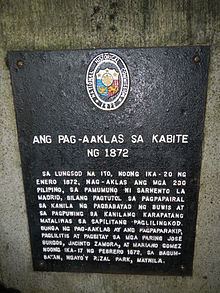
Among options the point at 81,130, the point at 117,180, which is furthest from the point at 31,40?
the point at 117,180

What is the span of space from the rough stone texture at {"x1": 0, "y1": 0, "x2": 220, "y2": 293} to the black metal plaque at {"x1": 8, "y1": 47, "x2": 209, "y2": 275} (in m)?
0.06

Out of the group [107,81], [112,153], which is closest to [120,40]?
[107,81]

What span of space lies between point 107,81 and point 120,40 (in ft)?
0.72

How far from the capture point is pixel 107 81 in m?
1.47

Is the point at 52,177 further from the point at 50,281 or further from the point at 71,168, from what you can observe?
the point at 50,281

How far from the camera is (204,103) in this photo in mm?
1471

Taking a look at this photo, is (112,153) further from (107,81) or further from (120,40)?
(120,40)

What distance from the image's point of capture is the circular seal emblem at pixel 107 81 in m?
1.45

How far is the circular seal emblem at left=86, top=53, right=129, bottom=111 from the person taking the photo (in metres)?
1.45

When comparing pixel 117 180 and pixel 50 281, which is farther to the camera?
pixel 50 281

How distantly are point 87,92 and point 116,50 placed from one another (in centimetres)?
26

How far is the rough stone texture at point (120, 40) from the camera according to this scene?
4.54 feet

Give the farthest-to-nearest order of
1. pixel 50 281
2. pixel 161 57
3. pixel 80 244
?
pixel 50 281 → pixel 80 244 → pixel 161 57

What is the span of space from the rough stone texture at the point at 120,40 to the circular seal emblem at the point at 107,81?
0.09 metres
